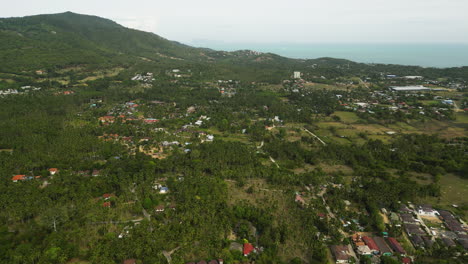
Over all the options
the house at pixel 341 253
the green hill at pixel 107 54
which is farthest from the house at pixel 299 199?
the green hill at pixel 107 54

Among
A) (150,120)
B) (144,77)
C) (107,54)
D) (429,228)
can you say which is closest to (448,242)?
(429,228)

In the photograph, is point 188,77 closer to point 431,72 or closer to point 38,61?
point 38,61

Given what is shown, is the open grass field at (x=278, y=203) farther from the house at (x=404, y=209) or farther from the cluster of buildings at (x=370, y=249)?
the house at (x=404, y=209)

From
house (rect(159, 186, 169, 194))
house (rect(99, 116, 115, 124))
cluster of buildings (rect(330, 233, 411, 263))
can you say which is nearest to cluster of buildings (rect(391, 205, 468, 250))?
cluster of buildings (rect(330, 233, 411, 263))

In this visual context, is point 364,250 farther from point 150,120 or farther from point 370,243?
point 150,120

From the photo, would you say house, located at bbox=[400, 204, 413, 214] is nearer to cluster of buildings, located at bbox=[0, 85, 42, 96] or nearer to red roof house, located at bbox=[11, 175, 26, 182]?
red roof house, located at bbox=[11, 175, 26, 182]

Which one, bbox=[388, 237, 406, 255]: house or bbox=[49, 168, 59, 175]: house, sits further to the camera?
bbox=[49, 168, 59, 175]: house
